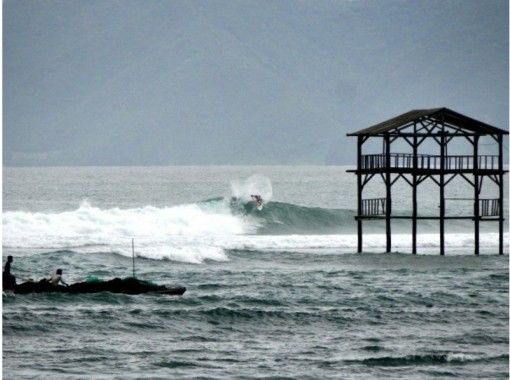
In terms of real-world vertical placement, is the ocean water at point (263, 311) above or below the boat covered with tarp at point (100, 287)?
below

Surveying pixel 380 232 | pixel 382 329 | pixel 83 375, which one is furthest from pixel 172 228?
pixel 83 375

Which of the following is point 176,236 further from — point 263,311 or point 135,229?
point 263,311

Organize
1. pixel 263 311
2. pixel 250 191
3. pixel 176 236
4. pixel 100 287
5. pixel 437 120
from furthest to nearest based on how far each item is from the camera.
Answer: pixel 250 191
pixel 176 236
pixel 437 120
pixel 100 287
pixel 263 311

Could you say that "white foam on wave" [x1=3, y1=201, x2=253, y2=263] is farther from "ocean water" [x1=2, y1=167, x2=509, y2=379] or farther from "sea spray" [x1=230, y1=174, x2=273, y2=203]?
"sea spray" [x1=230, y1=174, x2=273, y2=203]

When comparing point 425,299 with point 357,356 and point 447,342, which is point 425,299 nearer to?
point 447,342

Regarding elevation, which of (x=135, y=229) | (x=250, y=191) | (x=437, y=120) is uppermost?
(x=437, y=120)

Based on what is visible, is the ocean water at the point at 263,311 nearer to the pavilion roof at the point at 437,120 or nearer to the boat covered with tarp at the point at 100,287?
the boat covered with tarp at the point at 100,287

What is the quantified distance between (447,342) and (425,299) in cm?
669

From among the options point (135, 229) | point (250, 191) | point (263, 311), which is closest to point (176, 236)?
point (135, 229)

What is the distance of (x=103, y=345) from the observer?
27.2 m

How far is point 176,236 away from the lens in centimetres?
6475

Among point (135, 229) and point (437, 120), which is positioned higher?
point (437, 120)

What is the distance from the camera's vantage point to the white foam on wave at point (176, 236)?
52500 millimetres

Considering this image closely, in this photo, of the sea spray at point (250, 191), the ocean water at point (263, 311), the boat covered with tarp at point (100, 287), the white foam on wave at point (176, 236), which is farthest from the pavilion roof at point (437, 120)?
the sea spray at point (250, 191)
